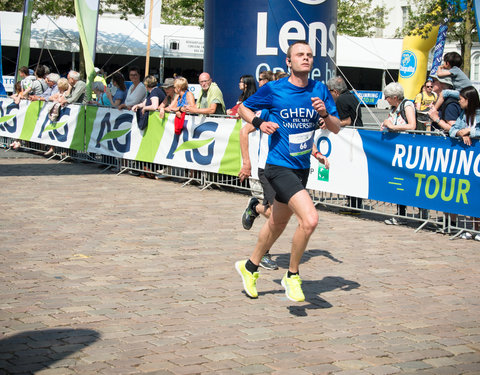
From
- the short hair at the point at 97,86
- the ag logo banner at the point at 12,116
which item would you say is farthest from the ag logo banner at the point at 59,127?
the ag logo banner at the point at 12,116

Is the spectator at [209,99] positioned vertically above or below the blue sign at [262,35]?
below

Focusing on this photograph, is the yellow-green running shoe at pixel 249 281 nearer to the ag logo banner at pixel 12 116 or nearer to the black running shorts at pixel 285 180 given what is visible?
the black running shorts at pixel 285 180

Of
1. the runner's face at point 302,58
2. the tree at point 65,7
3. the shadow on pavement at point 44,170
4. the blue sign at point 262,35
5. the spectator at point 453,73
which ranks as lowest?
the shadow on pavement at point 44,170

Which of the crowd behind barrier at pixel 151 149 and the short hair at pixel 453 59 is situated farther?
the crowd behind barrier at pixel 151 149

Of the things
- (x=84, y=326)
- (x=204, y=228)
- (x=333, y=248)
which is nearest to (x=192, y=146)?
(x=204, y=228)

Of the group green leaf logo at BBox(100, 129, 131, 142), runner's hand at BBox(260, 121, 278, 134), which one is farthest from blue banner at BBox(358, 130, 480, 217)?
green leaf logo at BBox(100, 129, 131, 142)

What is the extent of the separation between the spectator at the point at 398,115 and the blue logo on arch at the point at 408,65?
52.5 ft

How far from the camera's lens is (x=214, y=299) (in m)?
6.32

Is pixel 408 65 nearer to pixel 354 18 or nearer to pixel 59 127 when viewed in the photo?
pixel 59 127

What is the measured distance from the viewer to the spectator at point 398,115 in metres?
10.0

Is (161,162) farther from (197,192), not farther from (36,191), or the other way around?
(36,191)

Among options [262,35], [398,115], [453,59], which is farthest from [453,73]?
[262,35]

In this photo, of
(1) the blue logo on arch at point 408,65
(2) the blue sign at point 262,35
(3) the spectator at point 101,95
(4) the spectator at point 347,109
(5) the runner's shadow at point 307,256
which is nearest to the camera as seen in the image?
(5) the runner's shadow at point 307,256

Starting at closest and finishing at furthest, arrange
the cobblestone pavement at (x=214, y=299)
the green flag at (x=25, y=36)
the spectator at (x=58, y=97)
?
the cobblestone pavement at (x=214, y=299)
the spectator at (x=58, y=97)
the green flag at (x=25, y=36)
